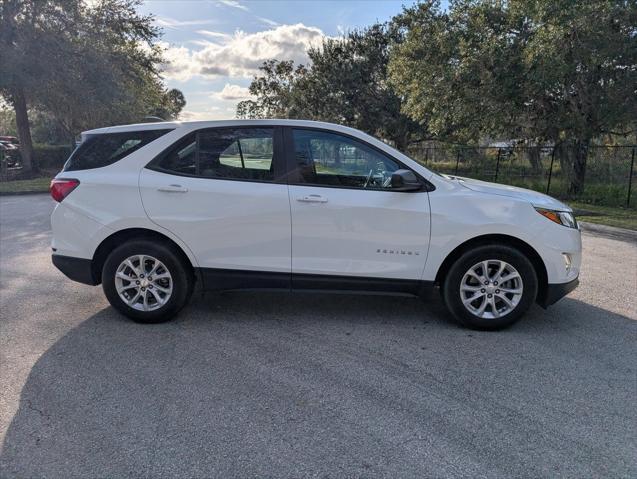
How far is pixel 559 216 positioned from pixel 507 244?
53 centimetres

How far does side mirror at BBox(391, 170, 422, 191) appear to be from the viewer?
13.5 ft

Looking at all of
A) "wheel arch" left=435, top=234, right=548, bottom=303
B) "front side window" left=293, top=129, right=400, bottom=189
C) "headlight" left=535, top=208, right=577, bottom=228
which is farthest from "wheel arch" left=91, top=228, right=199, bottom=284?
"headlight" left=535, top=208, right=577, bottom=228

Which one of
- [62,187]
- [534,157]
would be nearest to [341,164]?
[62,187]

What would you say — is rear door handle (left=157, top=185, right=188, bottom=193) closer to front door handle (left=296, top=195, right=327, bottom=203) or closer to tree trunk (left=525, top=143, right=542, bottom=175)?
front door handle (left=296, top=195, right=327, bottom=203)

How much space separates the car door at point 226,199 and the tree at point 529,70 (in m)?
10.7

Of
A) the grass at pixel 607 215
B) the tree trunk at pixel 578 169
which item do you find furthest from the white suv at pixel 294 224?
the tree trunk at pixel 578 169

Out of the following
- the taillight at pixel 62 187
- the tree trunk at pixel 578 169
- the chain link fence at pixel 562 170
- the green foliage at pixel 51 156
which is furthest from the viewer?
the green foliage at pixel 51 156

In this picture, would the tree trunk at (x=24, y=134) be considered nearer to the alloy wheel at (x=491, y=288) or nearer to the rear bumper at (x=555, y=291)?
the alloy wheel at (x=491, y=288)

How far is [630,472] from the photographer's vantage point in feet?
8.17

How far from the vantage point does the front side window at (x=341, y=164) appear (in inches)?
168

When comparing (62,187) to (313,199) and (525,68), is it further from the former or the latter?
(525,68)

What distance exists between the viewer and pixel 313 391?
326 cm

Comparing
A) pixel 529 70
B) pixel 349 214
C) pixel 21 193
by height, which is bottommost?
pixel 21 193

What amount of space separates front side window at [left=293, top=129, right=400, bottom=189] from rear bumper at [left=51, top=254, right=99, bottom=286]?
2.17 m
